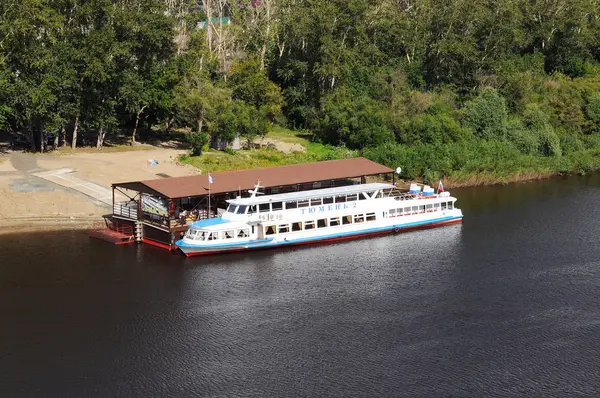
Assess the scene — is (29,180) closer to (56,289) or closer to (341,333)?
(56,289)

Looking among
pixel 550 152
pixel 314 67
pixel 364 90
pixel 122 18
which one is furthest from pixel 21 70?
pixel 550 152

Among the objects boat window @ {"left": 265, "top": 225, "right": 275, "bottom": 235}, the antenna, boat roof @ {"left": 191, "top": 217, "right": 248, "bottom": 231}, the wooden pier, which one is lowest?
the wooden pier

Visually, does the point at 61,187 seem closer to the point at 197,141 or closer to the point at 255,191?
the point at 197,141

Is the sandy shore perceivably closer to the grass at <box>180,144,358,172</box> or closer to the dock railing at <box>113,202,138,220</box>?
the grass at <box>180,144,358,172</box>

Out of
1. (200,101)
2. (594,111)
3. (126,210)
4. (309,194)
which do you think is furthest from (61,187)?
(594,111)

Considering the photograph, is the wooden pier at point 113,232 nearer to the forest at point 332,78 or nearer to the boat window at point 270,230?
the boat window at point 270,230

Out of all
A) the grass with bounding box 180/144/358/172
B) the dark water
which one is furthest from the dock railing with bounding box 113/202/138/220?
the grass with bounding box 180/144/358/172
